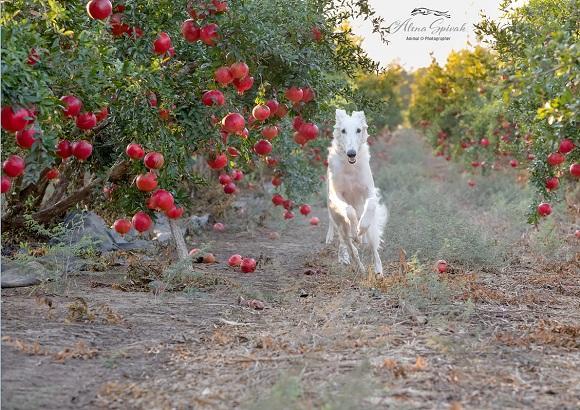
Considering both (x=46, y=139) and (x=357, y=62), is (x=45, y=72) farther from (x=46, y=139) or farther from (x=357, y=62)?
(x=357, y=62)

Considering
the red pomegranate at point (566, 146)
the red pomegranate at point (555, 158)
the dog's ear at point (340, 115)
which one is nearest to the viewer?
the red pomegranate at point (566, 146)

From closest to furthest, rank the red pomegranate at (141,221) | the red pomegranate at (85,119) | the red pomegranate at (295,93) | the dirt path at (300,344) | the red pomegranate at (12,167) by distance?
the dirt path at (300,344) < the red pomegranate at (12,167) < the red pomegranate at (85,119) < the red pomegranate at (141,221) < the red pomegranate at (295,93)

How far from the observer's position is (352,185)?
800cm

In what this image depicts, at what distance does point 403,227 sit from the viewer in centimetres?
1033

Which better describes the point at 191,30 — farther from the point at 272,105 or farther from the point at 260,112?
→ the point at 272,105

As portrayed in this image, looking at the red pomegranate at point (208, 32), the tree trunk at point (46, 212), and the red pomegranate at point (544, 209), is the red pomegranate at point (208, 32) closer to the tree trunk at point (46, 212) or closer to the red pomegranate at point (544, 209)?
the tree trunk at point (46, 212)

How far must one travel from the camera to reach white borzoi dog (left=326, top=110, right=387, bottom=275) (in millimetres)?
7637

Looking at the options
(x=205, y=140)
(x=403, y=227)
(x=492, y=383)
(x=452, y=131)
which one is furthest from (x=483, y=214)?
(x=492, y=383)

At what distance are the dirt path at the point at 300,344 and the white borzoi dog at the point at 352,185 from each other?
47 cm

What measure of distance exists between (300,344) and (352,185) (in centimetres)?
348

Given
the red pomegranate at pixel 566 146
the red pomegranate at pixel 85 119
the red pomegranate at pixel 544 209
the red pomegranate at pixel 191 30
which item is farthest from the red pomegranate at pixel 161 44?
the red pomegranate at pixel 544 209

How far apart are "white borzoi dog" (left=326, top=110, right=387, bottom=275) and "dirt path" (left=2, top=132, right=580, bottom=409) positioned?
0.47 m

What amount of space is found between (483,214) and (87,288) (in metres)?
9.16

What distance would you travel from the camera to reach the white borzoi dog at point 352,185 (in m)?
7.64
